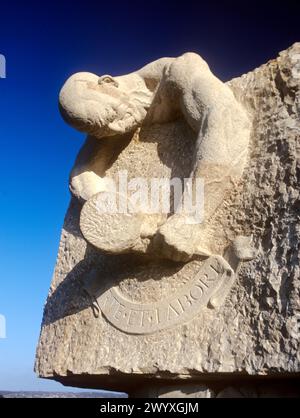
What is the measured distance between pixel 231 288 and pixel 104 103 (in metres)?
1.11

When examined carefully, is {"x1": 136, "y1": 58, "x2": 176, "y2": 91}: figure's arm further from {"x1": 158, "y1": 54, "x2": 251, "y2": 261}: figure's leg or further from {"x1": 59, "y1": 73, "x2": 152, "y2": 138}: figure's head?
{"x1": 158, "y1": 54, "x2": 251, "y2": 261}: figure's leg

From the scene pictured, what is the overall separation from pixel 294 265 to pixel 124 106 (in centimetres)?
125

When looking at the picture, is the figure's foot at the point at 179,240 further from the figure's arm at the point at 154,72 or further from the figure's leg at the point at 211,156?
the figure's arm at the point at 154,72

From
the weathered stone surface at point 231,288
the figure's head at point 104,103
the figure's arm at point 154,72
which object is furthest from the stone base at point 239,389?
the figure's arm at point 154,72

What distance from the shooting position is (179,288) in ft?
8.66

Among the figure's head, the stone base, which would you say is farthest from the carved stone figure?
the stone base

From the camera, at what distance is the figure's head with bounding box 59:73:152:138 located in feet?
9.46

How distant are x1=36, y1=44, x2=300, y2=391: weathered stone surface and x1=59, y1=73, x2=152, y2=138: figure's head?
18 cm

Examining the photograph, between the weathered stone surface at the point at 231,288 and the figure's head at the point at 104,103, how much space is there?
182 mm

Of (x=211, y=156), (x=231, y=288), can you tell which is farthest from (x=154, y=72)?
(x=231, y=288)

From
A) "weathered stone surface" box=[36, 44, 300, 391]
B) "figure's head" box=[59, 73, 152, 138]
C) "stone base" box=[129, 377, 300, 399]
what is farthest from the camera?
"figure's head" box=[59, 73, 152, 138]

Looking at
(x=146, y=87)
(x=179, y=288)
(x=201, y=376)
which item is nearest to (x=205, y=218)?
(x=179, y=288)

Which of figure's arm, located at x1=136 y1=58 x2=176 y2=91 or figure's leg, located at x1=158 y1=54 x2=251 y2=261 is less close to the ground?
figure's arm, located at x1=136 y1=58 x2=176 y2=91

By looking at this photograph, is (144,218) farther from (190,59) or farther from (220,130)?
(190,59)
